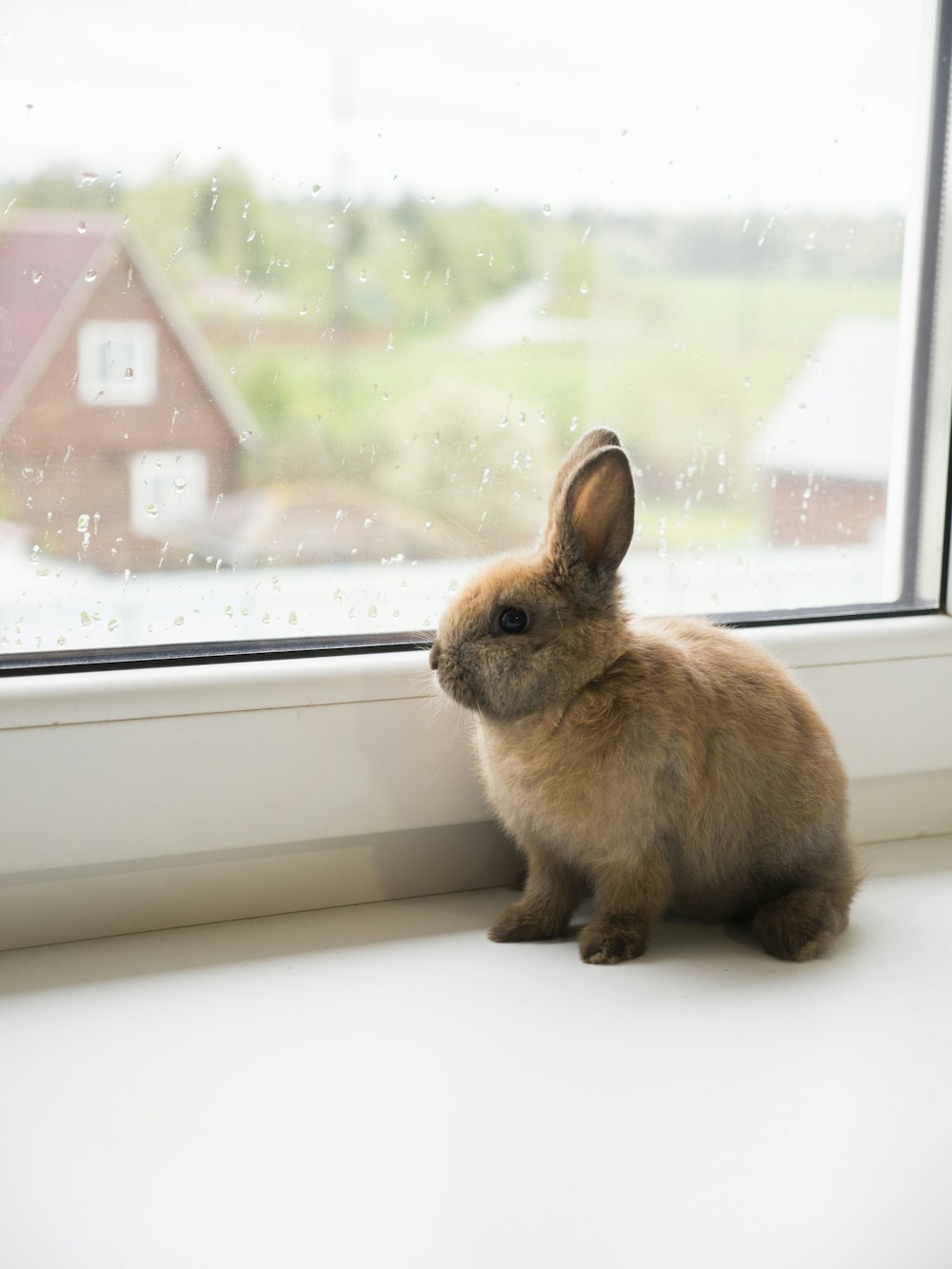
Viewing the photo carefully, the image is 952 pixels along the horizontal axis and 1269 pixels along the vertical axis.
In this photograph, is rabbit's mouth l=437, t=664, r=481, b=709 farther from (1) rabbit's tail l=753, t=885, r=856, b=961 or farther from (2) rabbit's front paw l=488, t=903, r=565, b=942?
(1) rabbit's tail l=753, t=885, r=856, b=961

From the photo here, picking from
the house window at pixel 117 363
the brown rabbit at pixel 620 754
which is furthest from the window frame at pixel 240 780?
the house window at pixel 117 363

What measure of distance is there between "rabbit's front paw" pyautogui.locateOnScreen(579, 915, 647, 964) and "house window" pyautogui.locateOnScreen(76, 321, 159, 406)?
Answer: 562 millimetres

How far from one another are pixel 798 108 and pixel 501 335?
1.29 feet

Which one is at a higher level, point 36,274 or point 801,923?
point 36,274

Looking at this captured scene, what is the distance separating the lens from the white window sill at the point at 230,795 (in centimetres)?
96

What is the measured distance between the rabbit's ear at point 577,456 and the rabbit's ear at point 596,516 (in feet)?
0.04

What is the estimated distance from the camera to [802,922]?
0.98 meters

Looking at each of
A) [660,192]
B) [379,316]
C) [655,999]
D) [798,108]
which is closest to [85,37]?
[379,316]

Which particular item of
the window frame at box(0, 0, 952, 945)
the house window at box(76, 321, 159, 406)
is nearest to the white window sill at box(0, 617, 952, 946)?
the window frame at box(0, 0, 952, 945)

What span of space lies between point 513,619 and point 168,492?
314 mm

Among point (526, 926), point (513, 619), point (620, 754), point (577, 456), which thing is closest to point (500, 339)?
point (577, 456)

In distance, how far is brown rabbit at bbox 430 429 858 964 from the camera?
95 centimetres

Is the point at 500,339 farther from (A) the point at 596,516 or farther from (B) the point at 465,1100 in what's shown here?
(B) the point at 465,1100

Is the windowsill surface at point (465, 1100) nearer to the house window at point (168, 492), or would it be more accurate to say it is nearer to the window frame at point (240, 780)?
the window frame at point (240, 780)
